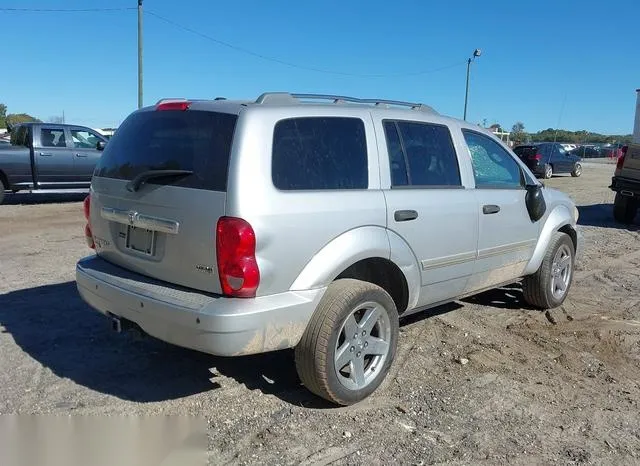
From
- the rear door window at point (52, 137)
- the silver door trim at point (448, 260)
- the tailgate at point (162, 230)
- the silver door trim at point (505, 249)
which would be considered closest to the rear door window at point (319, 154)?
the tailgate at point (162, 230)

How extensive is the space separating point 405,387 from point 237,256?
5.41ft

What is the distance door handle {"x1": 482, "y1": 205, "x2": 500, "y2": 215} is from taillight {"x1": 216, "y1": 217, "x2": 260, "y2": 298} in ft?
7.51

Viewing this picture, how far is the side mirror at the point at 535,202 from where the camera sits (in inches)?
209

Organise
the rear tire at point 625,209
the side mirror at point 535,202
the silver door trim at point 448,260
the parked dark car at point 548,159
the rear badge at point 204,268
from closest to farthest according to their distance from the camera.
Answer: the rear badge at point 204,268 → the silver door trim at point 448,260 → the side mirror at point 535,202 → the rear tire at point 625,209 → the parked dark car at point 548,159

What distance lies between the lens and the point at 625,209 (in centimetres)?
1238

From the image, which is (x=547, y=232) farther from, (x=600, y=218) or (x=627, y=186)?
(x=600, y=218)

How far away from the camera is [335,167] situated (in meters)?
3.76

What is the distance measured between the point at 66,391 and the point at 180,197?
1.57m

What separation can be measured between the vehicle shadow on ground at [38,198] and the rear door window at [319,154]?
11.9 metres

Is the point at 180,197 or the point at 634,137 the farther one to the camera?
the point at 634,137

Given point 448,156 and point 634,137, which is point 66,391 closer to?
point 448,156

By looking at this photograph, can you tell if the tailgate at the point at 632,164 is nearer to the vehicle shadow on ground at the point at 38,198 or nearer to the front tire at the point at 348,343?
the front tire at the point at 348,343

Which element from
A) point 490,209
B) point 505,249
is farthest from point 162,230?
point 505,249

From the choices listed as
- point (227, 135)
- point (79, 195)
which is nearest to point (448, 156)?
point (227, 135)
